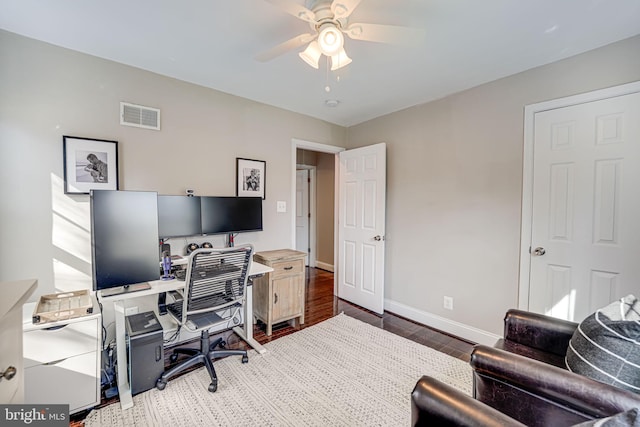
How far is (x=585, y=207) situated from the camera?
2.04 m

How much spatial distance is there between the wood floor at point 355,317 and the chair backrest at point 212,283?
64 cm

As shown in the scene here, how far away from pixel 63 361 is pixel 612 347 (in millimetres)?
2787

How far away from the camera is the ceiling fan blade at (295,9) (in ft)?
4.12

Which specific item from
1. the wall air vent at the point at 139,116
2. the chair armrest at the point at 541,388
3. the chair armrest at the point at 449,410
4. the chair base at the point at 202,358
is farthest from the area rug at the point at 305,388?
the wall air vent at the point at 139,116

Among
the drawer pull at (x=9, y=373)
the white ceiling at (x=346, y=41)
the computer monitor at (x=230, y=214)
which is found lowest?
the drawer pull at (x=9, y=373)

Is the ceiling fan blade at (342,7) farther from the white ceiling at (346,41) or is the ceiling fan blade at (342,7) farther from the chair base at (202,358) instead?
the chair base at (202,358)

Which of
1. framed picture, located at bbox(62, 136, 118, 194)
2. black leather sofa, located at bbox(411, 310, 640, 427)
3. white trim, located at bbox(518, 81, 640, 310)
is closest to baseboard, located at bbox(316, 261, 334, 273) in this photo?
white trim, located at bbox(518, 81, 640, 310)

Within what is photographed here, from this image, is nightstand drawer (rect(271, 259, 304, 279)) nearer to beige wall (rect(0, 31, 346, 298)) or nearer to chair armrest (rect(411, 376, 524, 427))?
beige wall (rect(0, 31, 346, 298))

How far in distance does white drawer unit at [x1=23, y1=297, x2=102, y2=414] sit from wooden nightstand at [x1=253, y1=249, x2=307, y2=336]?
137 cm

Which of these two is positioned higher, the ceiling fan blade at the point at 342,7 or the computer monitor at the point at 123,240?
the ceiling fan blade at the point at 342,7

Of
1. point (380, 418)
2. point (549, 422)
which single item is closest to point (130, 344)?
point (380, 418)

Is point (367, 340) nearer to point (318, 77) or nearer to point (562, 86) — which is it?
point (318, 77)

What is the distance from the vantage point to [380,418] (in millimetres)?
1701

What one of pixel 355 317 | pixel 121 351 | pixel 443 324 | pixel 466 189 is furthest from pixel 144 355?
pixel 466 189
